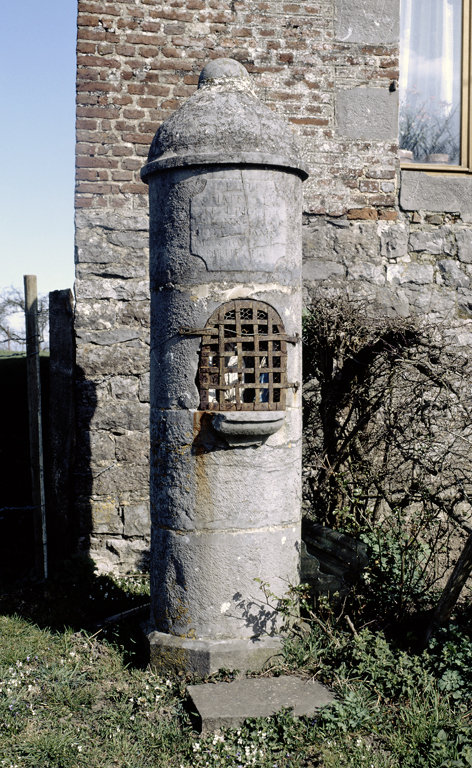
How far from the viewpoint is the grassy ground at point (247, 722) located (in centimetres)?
251

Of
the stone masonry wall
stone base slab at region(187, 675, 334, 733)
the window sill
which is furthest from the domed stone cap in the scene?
stone base slab at region(187, 675, 334, 733)

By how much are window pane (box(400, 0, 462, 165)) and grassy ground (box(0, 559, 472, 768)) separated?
4.06m

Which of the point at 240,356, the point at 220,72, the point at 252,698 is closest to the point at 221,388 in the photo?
the point at 240,356

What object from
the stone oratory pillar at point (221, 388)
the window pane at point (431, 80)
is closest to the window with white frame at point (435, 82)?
the window pane at point (431, 80)

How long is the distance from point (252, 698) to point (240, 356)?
148 cm

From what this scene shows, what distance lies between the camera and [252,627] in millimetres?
3055

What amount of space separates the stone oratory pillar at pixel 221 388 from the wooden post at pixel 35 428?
150 cm

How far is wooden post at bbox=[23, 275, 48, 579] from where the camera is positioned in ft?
14.4

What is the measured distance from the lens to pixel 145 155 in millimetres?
4773

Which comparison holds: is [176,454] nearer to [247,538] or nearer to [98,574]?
[247,538]

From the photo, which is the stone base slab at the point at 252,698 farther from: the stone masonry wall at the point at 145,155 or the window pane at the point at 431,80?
the window pane at the point at 431,80

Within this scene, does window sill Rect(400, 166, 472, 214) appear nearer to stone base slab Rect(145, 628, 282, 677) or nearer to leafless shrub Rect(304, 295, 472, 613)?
leafless shrub Rect(304, 295, 472, 613)

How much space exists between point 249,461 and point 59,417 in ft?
6.80

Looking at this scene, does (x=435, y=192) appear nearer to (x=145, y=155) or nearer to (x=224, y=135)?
(x=145, y=155)
